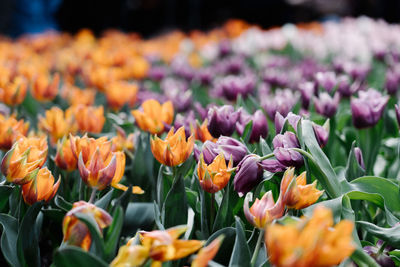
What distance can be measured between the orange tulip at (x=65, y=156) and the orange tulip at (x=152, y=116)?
314mm

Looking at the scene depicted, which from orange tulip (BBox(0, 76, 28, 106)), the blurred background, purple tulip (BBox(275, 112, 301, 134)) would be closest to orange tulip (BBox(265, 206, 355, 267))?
purple tulip (BBox(275, 112, 301, 134))

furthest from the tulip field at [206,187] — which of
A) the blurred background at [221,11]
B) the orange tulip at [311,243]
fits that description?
the blurred background at [221,11]

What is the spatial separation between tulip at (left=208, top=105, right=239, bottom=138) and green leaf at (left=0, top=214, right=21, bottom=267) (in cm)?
60

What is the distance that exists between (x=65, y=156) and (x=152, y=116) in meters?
0.37

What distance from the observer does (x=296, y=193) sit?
102 cm

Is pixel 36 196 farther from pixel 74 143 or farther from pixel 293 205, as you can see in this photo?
pixel 293 205

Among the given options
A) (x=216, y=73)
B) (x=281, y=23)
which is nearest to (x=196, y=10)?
(x=281, y=23)

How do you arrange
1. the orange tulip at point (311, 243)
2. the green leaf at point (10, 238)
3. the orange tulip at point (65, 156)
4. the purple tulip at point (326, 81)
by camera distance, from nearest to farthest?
1. the orange tulip at point (311, 243)
2. the green leaf at point (10, 238)
3. the orange tulip at point (65, 156)
4. the purple tulip at point (326, 81)

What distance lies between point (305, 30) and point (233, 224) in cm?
556

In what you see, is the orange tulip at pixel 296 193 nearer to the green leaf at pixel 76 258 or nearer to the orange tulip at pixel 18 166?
the green leaf at pixel 76 258

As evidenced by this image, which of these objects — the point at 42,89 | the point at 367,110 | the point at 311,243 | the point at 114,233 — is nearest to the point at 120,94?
the point at 42,89

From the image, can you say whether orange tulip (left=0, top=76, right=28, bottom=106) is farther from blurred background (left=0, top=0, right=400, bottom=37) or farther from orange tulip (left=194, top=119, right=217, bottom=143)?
blurred background (left=0, top=0, right=400, bottom=37)

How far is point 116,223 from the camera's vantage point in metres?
0.97

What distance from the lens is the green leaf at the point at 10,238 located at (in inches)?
44.6
